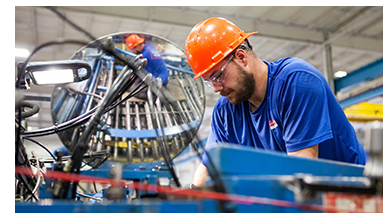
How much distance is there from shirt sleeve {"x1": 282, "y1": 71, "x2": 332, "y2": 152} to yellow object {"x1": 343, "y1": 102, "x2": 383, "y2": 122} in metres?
3.57

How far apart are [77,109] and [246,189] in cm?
148

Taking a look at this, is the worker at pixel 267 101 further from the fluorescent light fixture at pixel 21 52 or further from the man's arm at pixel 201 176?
the fluorescent light fixture at pixel 21 52

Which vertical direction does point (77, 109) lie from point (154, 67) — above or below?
below

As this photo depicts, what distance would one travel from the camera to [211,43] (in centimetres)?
130

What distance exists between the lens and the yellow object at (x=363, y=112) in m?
4.33

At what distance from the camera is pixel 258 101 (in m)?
1.39

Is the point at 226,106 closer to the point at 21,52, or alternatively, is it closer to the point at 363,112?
the point at 363,112

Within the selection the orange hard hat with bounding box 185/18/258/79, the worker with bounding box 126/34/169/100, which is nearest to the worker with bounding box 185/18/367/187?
the orange hard hat with bounding box 185/18/258/79

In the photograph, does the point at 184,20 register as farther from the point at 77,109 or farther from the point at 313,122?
the point at 313,122

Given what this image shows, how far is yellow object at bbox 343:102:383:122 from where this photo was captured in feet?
14.2

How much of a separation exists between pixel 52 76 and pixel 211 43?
25.6 inches

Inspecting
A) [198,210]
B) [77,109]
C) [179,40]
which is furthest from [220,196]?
[179,40]

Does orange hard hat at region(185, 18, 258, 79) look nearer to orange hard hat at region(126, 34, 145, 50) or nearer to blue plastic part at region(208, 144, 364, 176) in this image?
orange hard hat at region(126, 34, 145, 50)

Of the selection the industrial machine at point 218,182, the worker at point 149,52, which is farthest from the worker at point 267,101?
the worker at point 149,52
